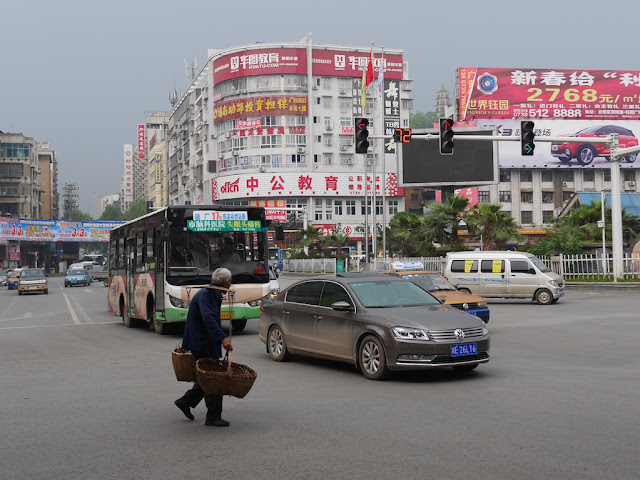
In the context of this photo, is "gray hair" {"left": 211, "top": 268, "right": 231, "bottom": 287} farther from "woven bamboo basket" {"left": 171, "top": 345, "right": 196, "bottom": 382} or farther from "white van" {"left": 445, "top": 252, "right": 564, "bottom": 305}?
"white van" {"left": 445, "top": 252, "right": 564, "bottom": 305}

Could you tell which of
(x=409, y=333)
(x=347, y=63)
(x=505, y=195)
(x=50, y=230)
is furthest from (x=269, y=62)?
(x=409, y=333)

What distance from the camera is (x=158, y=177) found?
141750 millimetres

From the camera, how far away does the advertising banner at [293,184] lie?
3568 inches

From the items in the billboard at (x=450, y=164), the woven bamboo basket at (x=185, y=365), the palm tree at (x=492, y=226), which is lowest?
the woven bamboo basket at (x=185, y=365)

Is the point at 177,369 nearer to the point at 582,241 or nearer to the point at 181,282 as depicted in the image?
the point at 181,282

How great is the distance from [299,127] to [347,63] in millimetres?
9822

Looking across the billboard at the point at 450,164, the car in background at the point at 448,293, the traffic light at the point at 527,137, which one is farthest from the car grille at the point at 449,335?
the billboard at the point at 450,164

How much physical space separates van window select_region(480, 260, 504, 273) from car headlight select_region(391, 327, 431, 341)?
17959 millimetres

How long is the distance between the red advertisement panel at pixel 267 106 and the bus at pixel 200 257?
2881 inches

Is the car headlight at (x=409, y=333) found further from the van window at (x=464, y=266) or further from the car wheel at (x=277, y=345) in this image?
the van window at (x=464, y=266)

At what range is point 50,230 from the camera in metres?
91.8

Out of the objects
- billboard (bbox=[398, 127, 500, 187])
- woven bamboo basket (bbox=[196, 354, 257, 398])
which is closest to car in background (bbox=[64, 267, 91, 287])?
billboard (bbox=[398, 127, 500, 187])

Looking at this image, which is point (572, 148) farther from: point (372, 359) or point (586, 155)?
point (372, 359)

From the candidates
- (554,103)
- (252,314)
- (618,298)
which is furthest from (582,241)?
(554,103)
